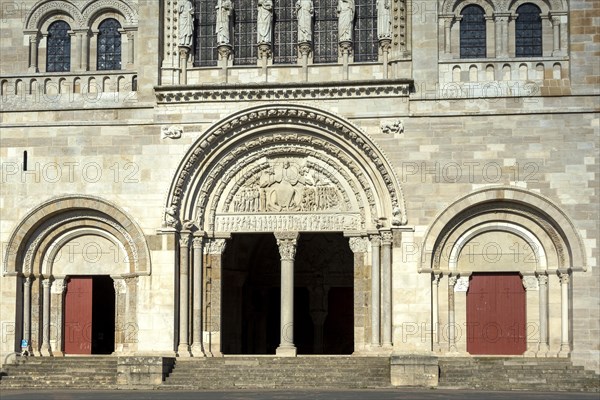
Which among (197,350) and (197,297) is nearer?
(197,350)

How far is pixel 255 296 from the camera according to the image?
127ft

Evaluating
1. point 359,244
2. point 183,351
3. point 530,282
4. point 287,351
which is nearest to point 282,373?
point 287,351

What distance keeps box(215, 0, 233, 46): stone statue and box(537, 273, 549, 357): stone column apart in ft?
32.8

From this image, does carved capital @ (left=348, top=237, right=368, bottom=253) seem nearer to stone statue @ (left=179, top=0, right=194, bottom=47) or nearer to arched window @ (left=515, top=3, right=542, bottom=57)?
arched window @ (left=515, top=3, right=542, bottom=57)

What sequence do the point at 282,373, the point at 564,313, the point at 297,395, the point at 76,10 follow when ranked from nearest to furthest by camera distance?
the point at 297,395, the point at 282,373, the point at 564,313, the point at 76,10

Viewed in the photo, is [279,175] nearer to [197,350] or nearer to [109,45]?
[197,350]

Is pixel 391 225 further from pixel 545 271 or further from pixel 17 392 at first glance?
pixel 17 392

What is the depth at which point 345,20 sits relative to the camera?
32375mm

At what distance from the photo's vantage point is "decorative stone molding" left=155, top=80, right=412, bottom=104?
104ft

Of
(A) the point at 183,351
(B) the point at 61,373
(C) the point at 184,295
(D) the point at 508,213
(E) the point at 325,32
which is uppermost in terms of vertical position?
(E) the point at 325,32

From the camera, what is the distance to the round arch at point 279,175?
32062 mm

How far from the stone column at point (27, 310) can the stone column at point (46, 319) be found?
1.28ft

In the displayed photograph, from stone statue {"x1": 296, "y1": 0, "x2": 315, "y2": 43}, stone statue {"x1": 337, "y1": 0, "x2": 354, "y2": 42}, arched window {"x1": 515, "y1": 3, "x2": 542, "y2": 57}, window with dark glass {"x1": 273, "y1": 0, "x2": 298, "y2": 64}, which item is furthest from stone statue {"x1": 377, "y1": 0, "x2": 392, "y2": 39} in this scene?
arched window {"x1": 515, "y1": 3, "x2": 542, "y2": 57}

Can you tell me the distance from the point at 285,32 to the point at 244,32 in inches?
42.4
